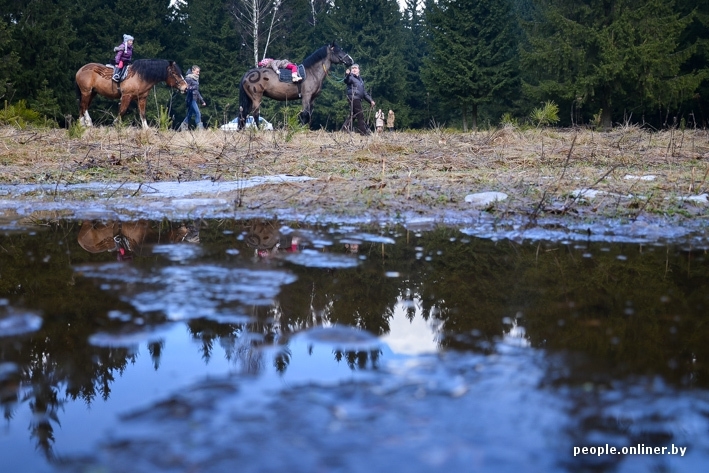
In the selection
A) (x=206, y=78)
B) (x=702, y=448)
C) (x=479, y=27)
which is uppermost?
(x=479, y=27)

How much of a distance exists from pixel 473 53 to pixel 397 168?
24.0 m

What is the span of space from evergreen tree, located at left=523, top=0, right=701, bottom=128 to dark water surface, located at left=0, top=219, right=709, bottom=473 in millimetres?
18820

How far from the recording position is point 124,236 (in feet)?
13.1

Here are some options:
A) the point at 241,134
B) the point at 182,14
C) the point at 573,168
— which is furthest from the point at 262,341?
the point at 182,14

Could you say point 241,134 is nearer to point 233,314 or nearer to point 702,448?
point 233,314

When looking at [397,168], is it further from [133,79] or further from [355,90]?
[133,79]

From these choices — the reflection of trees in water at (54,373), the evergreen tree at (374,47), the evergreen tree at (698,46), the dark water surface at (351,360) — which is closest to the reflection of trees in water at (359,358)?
the dark water surface at (351,360)

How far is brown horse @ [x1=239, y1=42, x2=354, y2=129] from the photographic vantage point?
14.7 metres

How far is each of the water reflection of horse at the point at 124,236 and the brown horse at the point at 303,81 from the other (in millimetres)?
10478

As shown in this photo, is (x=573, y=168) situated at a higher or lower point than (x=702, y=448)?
higher

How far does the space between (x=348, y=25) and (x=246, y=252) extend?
32.7 meters

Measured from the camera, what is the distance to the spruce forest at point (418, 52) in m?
21.4

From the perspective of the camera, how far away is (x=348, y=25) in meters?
34.3

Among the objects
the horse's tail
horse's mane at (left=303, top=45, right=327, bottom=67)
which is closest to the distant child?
horse's mane at (left=303, top=45, right=327, bottom=67)
